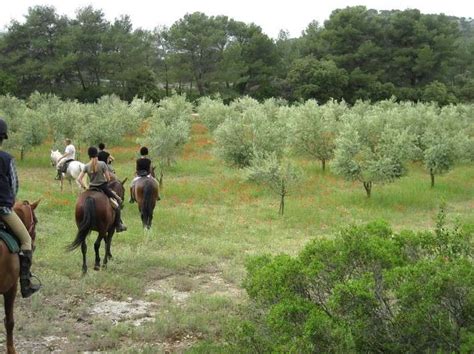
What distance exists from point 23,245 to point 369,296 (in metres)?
5.28

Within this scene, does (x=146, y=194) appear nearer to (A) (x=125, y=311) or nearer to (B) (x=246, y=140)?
(A) (x=125, y=311)

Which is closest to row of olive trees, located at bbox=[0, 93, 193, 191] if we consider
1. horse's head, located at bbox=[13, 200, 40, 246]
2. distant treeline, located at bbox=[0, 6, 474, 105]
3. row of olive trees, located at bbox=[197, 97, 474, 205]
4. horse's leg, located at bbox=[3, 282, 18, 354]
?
row of olive trees, located at bbox=[197, 97, 474, 205]

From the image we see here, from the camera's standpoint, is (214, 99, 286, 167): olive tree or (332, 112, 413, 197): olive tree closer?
(332, 112, 413, 197): olive tree

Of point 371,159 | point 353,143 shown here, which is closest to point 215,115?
point 353,143

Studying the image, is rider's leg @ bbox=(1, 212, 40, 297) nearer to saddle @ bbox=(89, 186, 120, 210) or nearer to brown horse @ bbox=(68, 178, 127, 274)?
brown horse @ bbox=(68, 178, 127, 274)

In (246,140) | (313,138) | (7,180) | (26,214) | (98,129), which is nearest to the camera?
(7,180)

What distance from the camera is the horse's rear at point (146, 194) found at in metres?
15.2

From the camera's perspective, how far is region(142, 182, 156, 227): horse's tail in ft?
49.8

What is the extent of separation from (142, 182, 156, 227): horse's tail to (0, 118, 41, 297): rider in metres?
7.02

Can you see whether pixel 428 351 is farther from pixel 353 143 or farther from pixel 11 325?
pixel 353 143

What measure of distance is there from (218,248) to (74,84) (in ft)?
199

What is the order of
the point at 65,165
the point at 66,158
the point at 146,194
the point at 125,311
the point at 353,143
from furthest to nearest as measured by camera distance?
the point at 353,143, the point at 66,158, the point at 65,165, the point at 146,194, the point at 125,311

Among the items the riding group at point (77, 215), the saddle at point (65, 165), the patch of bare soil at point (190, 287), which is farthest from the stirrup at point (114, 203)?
the saddle at point (65, 165)

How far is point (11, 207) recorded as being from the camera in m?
7.67
